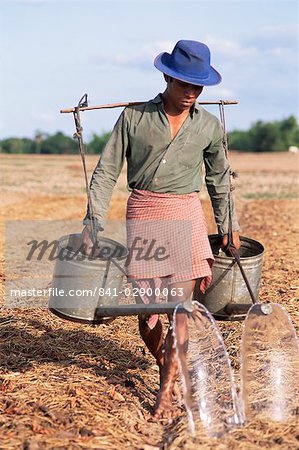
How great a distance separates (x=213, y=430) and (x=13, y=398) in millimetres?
1097

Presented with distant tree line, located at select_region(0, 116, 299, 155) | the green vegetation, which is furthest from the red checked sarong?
the green vegetation

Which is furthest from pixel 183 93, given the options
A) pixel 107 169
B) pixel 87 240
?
pixel 87 240

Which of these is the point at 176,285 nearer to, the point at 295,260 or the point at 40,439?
the point at 40,439

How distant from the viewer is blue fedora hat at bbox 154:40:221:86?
3369 mm

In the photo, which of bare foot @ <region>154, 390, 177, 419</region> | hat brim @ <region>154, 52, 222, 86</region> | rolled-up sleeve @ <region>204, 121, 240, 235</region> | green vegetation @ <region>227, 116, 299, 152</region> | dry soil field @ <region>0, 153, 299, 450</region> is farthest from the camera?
green vegetation @ <region>227, 116, 299, 152</region>

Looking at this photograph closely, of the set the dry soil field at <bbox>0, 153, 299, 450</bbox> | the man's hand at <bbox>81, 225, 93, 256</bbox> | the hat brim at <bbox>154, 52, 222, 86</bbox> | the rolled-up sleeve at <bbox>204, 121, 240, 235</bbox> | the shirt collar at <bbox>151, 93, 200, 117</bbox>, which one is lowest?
the dry soil field at <bbox>0, 153, 299, 450</bbox>

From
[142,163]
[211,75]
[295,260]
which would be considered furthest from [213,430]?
[295,260]

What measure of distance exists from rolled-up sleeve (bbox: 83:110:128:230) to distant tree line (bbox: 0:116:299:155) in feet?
186

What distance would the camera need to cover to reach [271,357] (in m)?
4.30

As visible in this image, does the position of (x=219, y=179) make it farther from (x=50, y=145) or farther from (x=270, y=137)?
(x=50, y=145)

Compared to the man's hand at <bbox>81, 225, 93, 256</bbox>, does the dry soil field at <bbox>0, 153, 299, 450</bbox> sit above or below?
below

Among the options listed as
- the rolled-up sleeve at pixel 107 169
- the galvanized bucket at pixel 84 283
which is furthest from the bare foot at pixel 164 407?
the rolled-up sleeve at pixel 107 169

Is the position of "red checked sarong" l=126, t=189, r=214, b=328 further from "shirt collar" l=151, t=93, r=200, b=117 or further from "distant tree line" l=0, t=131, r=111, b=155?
"distant tree line" l=0, t=131, r=111, b=155

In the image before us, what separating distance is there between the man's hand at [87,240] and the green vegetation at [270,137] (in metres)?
58.8
